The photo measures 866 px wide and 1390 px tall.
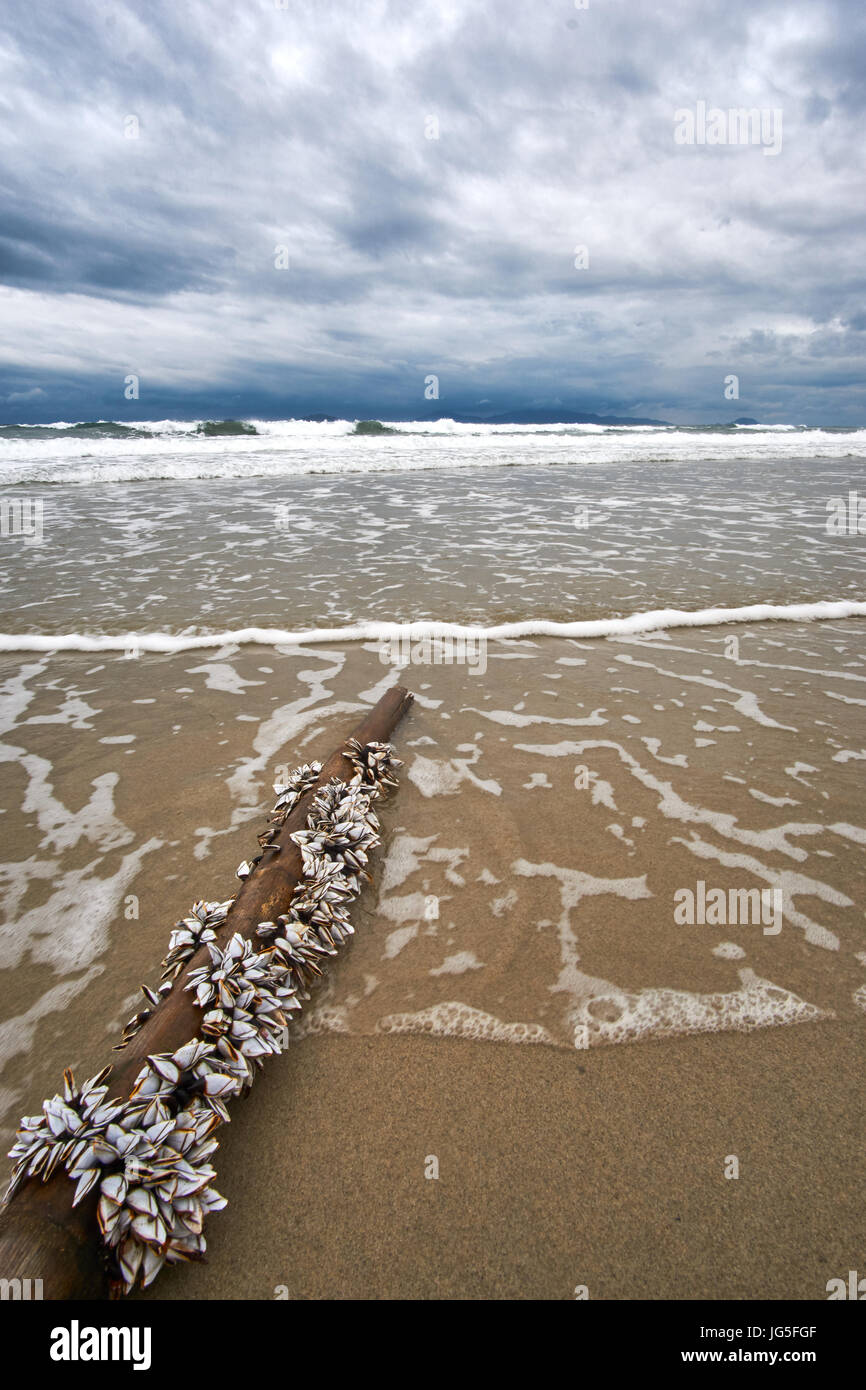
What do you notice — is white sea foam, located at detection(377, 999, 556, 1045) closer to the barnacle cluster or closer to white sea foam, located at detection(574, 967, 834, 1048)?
white sea foam, located at detection(574, 967, 834, 1048)

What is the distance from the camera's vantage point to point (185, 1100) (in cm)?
187

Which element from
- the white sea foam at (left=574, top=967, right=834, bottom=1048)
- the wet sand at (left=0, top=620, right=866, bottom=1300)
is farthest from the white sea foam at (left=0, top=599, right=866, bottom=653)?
the white sea foam at (left=574, top=967, right=834, bottom=1048)

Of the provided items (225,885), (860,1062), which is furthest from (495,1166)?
(225,885)

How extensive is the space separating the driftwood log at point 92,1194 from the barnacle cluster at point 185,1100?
0.03 meters

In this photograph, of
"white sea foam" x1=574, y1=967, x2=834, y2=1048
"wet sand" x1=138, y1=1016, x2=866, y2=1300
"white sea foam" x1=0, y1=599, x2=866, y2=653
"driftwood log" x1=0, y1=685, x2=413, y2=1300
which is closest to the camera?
"driftwood log" x1=0, y1=685, x2=413, y2=1300

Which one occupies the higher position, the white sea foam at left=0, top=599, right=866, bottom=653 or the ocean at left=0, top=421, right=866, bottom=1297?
the white sea foam at left=0, top=599, right=866, bottom=653

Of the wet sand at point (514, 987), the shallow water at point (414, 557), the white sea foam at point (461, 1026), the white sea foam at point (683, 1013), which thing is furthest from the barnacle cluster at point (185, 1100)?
the shallow water at point (414, 557)

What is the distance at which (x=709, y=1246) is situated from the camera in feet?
5.68

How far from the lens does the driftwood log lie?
4.88 ft

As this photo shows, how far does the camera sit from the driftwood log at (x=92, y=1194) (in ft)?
4.88

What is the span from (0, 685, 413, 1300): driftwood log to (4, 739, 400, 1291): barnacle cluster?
0.11 ft

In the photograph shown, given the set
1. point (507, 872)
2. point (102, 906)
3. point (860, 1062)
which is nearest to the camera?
point (860, 1062)
